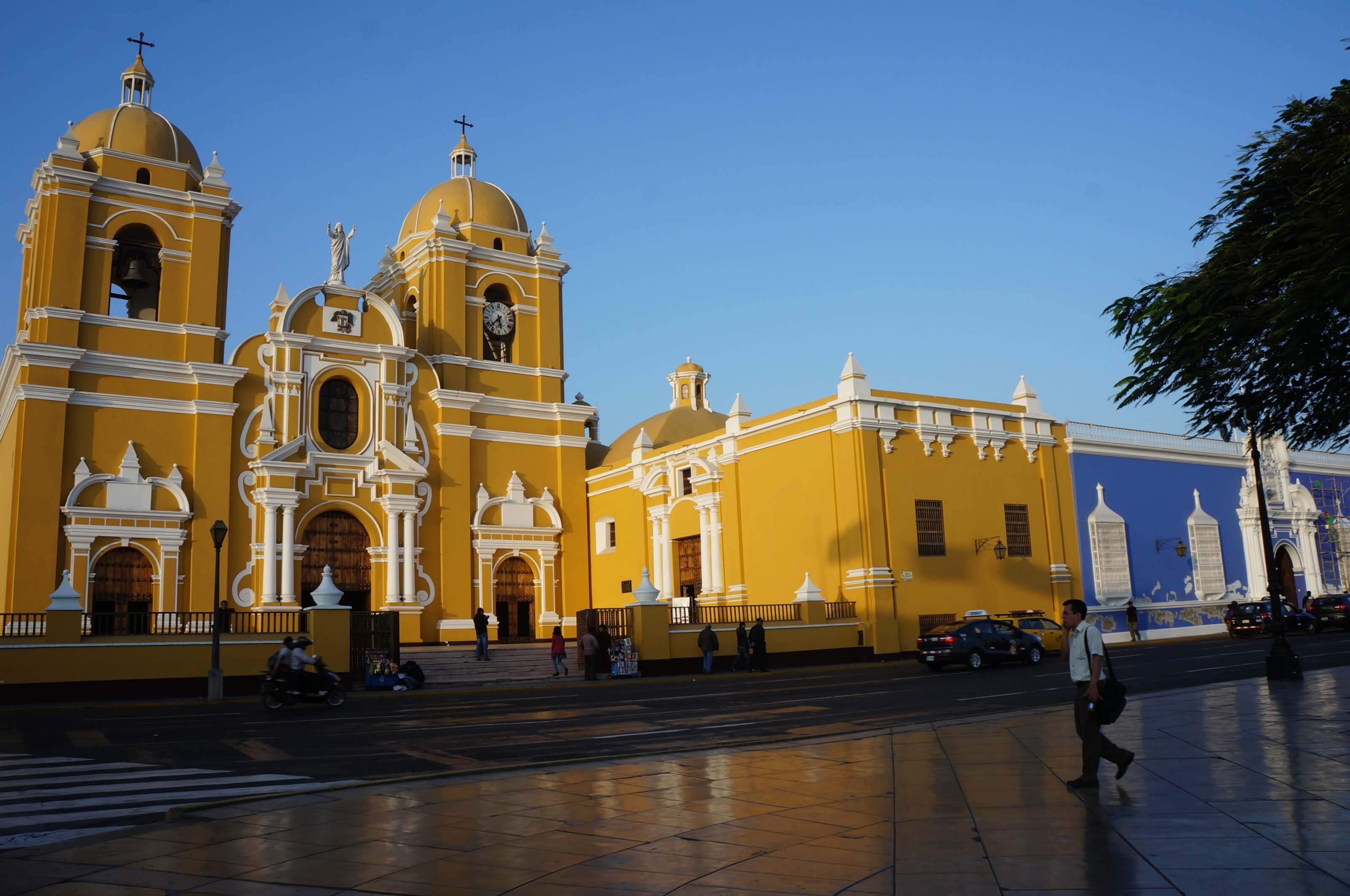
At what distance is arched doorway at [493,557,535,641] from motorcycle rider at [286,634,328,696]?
17.1 meters

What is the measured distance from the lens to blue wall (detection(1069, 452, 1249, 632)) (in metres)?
35.4

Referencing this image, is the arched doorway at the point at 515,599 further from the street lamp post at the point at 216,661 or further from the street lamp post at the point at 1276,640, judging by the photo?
the street lamp post at the point at 1276,640

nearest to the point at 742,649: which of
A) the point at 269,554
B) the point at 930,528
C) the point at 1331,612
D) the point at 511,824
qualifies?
the point at 930,528

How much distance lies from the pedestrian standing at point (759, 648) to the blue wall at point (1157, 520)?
13441 mm

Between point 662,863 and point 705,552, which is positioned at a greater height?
point 705,552

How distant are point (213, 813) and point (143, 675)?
1578 cm

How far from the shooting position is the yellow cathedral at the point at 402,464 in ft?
97.5

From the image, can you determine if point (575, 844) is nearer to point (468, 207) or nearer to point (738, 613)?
point (738, 613)

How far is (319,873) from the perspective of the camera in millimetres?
5965

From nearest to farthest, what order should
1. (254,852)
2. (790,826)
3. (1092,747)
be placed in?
1. (254,852)
2. (790,826)
3. (1092,747)

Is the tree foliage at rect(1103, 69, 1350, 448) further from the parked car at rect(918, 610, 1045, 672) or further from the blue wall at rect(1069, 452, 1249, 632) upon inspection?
the blue wall at rect(1069, 452, 1249, 632)

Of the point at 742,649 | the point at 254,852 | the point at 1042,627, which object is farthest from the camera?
the point at 1042,627

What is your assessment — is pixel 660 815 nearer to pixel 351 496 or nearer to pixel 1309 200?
pixel 1309 200

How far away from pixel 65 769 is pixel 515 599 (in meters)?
26.0
